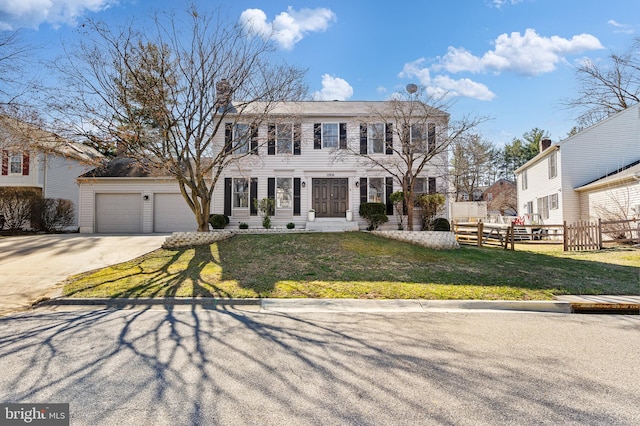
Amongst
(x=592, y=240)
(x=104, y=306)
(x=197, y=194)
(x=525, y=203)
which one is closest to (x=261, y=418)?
(x=104, y=306)

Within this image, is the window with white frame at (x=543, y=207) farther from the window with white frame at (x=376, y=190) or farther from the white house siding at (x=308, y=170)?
the window with white frame at (x=376, y=190)

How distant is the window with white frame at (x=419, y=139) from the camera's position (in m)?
13.2

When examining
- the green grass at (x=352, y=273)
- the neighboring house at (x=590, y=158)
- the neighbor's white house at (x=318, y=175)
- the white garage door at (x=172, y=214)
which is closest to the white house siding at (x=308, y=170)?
the neighbor's white house at (x=318, y=175)

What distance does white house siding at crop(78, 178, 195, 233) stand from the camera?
17594 mm

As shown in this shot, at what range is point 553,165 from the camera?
19266 millimetres

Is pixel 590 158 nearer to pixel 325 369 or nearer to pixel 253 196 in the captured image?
pixel 253 196

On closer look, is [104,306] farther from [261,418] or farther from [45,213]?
[45,213]

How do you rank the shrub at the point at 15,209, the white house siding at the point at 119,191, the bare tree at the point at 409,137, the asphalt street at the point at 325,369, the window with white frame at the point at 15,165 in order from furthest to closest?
the window with white frame at the point at 15,165 < the white house siding at the point at 119,191 < the shrub at the point at 15,209 < the bare tree at the point at 409,137 < the asphalt street at the point at 325,369

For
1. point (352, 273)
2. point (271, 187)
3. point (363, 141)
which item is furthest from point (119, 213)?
point (352, 273)

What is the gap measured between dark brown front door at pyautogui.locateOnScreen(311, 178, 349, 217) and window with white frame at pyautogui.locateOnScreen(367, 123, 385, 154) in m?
2.09

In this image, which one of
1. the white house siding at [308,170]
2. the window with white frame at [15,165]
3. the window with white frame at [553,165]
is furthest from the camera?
the window with white frame at [15,165]

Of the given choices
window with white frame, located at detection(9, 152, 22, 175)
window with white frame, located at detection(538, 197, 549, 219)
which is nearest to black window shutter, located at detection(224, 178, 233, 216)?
window with white frame, located at detection(9, 152, 22, 175)

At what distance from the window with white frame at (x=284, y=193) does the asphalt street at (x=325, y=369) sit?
11.5 meters

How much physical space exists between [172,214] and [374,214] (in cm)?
1080
